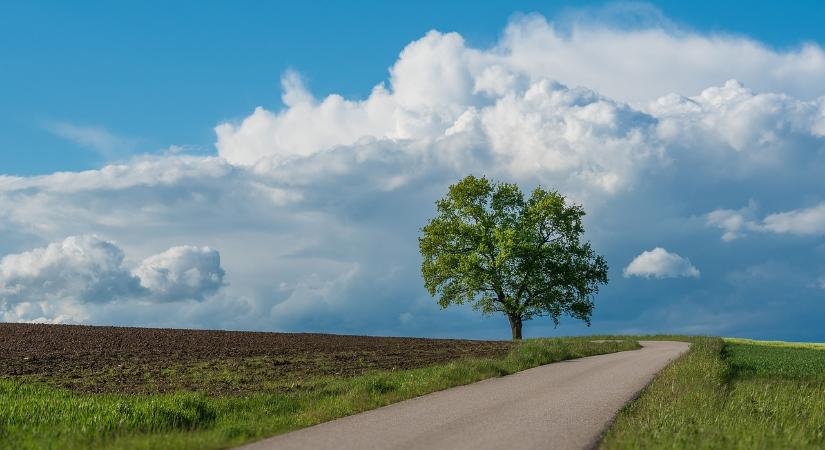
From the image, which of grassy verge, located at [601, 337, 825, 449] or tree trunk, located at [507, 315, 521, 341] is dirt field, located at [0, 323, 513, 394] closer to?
grassy verge, located at [601, 337, 825, 449]

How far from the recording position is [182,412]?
14.8 metres

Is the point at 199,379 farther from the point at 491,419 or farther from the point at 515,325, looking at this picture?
the point at 515,325

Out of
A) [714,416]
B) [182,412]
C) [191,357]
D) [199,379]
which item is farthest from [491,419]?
[191,357]

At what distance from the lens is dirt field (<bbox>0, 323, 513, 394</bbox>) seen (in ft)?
72.1

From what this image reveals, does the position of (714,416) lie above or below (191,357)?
below

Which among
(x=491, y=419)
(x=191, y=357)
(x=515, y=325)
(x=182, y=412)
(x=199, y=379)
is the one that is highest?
(x=515, y=325)

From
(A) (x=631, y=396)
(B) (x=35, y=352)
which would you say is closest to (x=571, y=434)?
(A) (x=631, y=396)

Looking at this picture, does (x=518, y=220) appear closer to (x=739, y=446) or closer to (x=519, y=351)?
(x=519, y=351)

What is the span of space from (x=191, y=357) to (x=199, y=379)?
21.2 ft

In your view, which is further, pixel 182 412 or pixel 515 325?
pixel 515 325

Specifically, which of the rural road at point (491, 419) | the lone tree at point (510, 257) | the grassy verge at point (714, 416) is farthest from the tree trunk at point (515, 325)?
the rural road at point (491, 419)

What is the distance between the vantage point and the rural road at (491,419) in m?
12.5

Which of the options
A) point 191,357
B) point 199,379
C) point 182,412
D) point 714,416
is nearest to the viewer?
point 182,412

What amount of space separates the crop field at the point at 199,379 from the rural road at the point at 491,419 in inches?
33.6
